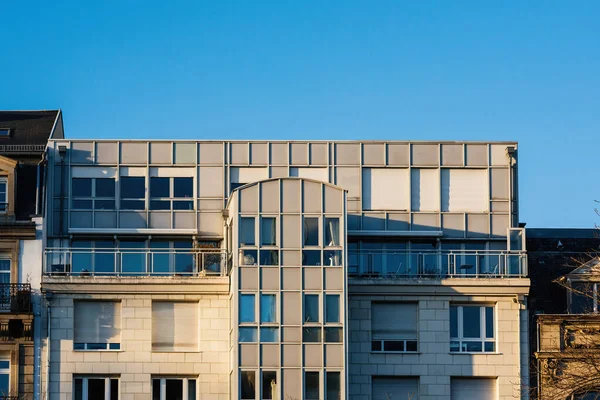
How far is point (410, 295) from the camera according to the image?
49688mm

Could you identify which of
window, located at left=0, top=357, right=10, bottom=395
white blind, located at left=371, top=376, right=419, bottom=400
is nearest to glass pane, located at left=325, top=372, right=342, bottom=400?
white blind, located at left=371, top=376, right=419, bottom=400

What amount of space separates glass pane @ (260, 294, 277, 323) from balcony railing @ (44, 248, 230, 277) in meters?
2.36

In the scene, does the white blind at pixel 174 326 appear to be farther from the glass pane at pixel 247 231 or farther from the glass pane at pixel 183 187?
the glass pane at pixel 183 187

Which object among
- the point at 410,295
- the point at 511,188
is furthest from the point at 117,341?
the point at 511,188

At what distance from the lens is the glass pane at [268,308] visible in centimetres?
4797

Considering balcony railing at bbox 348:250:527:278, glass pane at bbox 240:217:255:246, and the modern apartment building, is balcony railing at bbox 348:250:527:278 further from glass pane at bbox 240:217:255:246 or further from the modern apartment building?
glass pane at bbox 240:217:255:246

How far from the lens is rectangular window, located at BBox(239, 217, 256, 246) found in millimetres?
48531

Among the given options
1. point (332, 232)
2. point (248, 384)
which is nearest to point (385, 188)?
point (332, 232)

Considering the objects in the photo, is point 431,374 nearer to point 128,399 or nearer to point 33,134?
point 128,399

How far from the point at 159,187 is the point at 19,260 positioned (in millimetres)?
5625

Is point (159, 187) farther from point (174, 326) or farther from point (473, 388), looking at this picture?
point (473, 388)

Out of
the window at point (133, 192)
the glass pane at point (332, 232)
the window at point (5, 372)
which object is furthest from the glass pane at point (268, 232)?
the window at point (5, 372)

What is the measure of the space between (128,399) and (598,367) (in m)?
16.8

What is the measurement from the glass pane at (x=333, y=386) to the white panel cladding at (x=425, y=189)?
301 inches
